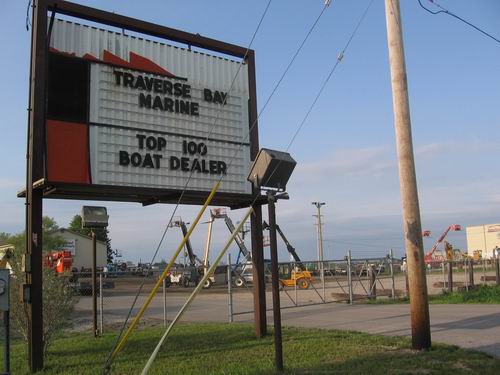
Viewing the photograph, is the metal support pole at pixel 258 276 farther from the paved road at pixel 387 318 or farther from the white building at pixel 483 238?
the white building at pixel 483 238

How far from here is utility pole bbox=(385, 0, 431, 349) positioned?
9.16m

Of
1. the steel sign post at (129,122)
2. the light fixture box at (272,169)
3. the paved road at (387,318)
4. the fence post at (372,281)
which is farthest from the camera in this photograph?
the fence post at (372,281)

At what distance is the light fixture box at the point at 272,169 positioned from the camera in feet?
27.0

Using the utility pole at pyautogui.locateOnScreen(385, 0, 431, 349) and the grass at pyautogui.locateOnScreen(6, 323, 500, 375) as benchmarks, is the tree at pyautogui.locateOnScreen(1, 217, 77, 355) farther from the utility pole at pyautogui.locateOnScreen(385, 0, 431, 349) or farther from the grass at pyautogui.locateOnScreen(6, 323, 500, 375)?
the utility pole at pyautogui.locateOnScreen(385, 0, 431, 349)

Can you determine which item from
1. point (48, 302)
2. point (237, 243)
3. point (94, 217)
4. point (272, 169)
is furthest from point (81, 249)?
point (272, 169)

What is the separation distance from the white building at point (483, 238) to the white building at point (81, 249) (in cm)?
4722

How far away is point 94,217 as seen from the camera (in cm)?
1162

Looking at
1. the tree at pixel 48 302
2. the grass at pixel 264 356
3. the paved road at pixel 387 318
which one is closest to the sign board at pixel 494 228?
the paved road at pixel 387 318

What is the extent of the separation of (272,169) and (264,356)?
289 centimetres

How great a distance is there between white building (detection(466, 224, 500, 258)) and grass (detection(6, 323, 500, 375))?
72407 millimetres

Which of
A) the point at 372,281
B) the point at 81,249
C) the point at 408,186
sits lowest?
the point at 372,281

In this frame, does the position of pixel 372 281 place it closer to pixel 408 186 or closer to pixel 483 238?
pixel 408 186

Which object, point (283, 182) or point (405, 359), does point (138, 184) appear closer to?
point (283, 182)

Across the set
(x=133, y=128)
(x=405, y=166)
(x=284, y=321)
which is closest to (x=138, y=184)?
(x=133, y=128)
